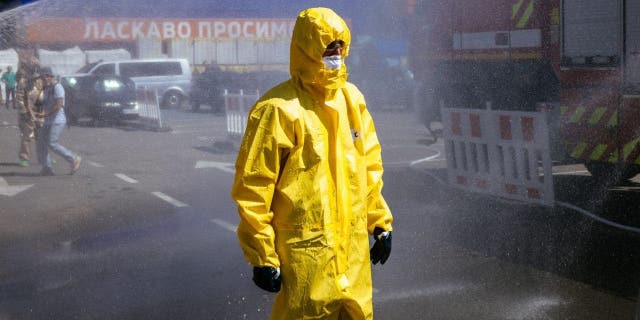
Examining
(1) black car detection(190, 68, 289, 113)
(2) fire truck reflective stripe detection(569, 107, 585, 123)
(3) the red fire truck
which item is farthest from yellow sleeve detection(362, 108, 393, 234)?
(2) fire truck reflective stripe detection(569, 107, 585, 123)

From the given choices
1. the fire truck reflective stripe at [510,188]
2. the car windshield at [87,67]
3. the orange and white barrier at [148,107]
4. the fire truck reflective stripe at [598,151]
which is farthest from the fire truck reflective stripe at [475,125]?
the orange and white barrier at [148,107]

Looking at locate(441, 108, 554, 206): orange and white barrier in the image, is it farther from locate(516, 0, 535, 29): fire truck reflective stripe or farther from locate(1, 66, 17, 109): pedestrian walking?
locate(1, 66, 17, 109): pedestrian walking

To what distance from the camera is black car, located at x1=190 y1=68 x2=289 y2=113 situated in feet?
28.7

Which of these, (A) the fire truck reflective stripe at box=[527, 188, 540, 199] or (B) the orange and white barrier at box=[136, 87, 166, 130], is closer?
(A) the fire truck reflective stripe at box=[527, 188, 540, 199]

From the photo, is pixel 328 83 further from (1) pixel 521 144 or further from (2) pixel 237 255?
(1) pixel 521 144

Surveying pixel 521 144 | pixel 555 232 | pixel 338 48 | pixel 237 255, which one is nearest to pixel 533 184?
pixel 521 144

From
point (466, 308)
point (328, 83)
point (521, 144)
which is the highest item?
point (328, 83)

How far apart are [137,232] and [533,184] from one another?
3.77 meters

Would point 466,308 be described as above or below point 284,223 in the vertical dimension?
below

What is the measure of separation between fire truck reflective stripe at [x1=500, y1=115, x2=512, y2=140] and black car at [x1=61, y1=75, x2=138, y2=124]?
391 centimetres

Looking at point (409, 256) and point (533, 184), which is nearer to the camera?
point (409, 256)

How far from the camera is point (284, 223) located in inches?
111

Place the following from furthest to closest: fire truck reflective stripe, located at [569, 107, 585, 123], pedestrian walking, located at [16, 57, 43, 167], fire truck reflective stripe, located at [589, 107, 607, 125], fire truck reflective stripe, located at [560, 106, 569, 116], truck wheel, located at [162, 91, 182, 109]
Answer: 1. truck wheel, located at [162, 91, 182, 109]
2. pedestrian walking, located at [16, 57, 43, 167]
3. fire truck reflective stripe, located at [560, 106, 569, 116]
4. fire truck reflective stripe, located at [569, 107, 585, 123]
5. fire truck reflective stripe, located at [589, 107, 607, 125]

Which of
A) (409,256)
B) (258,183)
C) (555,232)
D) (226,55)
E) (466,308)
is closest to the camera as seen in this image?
(258,183)
